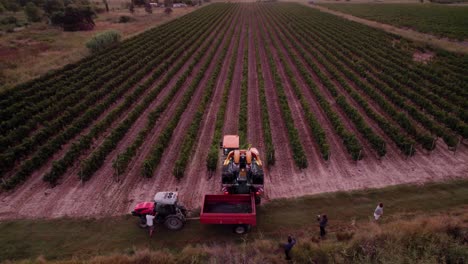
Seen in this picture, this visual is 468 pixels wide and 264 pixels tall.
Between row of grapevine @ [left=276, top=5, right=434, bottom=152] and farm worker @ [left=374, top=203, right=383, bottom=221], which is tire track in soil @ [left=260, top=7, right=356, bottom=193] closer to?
farm worker @ [left=374, top=203, right=383, bottom=221]

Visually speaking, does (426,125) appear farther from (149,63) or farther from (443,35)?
(443,35)

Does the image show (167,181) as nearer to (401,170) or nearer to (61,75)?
(401,170)

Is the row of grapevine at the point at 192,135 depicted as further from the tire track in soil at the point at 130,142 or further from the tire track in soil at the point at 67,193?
the tire track in soil at the point at 67,193

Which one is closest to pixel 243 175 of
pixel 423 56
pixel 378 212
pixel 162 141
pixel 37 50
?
pixel 378 212

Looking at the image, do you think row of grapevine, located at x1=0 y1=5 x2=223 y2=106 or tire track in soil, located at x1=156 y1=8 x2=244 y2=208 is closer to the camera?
tire track in soil, located at x1=156 y1=8 x2=244 y2=208

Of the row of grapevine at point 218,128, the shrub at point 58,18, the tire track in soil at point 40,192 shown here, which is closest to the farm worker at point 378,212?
the row of grapevine at point 218,128

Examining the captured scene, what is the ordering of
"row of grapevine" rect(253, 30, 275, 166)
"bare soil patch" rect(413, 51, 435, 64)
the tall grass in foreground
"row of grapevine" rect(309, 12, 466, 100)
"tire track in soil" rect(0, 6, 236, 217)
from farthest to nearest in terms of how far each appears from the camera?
"bare soil patch" rect(413, 51, 435, 64), "row of grapevine" rect(309, 12, 466, 100), "row of grapevine" rect(253, 30, 275, 166), "tire track in soil" rect(0, 6, 236, 217), the tall grass in foreground

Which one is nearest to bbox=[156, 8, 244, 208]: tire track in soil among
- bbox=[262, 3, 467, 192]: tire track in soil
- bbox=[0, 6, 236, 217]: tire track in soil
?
bbox=[0, 6, 236, 217]: tire track in soil
